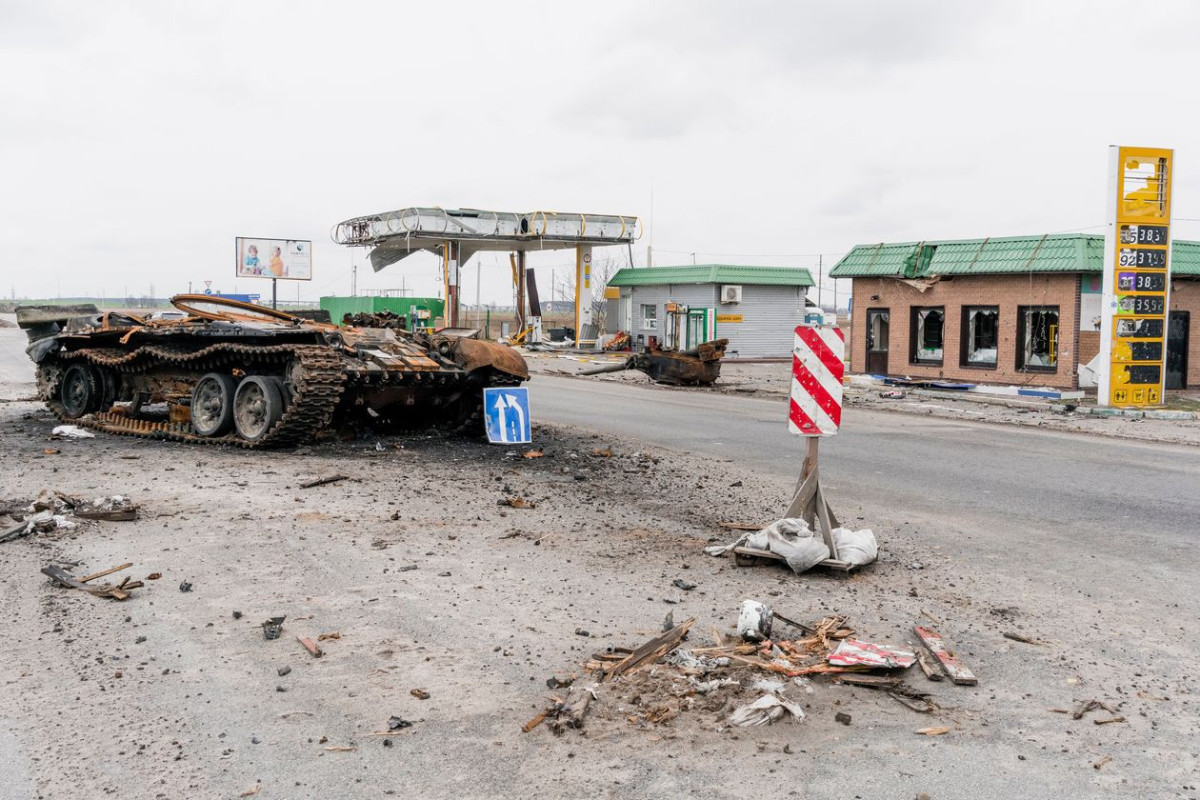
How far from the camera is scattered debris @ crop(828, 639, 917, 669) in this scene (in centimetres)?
514

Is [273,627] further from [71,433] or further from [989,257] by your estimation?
[989,257]

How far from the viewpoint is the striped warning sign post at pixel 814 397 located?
24.5 ft

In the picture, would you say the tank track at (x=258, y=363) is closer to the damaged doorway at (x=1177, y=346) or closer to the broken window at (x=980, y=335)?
the broken window at (x=980, y=335)

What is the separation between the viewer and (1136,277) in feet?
69.9

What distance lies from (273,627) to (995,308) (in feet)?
81.8

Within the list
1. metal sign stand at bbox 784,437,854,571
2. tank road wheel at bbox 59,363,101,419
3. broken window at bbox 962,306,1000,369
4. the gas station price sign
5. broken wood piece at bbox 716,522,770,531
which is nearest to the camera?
metal sign stand at bbox 784,437,854,571

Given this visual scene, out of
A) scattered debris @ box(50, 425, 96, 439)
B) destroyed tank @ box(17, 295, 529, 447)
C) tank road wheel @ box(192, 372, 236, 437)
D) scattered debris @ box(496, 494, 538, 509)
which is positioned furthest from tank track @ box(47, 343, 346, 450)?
scattered debris @ box(496, 494, 538, 509)

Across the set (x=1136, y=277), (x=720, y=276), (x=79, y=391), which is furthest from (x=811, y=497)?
(x=720, y=276)

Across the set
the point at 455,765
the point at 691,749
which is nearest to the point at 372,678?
the point at 455,765

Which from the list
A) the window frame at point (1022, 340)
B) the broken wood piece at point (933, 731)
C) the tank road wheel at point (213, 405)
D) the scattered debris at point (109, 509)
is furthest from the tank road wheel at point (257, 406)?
the window frame at point (1022, 340)

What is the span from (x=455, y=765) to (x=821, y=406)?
4.30m

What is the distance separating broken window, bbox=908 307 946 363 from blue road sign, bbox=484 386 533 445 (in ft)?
60.4

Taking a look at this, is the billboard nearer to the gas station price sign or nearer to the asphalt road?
the asphalt road

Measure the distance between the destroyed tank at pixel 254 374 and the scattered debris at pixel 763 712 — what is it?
8544 millimetres
